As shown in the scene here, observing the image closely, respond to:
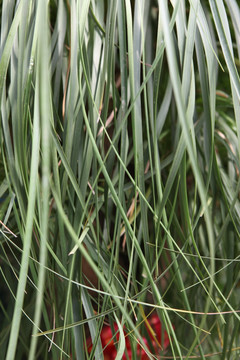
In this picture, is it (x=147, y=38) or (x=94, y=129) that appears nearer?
(x=94, y=129)

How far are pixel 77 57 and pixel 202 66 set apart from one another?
0.11 m

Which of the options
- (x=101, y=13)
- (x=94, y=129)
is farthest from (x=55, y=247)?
(x=101, y=13)

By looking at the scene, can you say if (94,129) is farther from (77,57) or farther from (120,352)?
(120,352)

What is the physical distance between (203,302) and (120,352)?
0.31m

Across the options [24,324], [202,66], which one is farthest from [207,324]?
[202,66]

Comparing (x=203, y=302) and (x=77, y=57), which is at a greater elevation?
(x=77, y=57)

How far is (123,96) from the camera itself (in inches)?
12.9

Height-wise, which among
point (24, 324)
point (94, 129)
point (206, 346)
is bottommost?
point (206, 346)

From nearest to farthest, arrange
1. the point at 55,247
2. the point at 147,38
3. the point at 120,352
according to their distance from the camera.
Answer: the point at 120,352 → the point at 55,247 → the point at 147,38

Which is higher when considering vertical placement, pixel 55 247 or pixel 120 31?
pixel 120 31

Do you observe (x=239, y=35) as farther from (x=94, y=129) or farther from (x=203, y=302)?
(x=203, y=302)

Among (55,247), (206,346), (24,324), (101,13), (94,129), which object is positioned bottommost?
(206,346)

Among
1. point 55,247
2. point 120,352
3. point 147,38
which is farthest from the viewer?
point 147,38

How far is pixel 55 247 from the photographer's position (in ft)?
1.21
